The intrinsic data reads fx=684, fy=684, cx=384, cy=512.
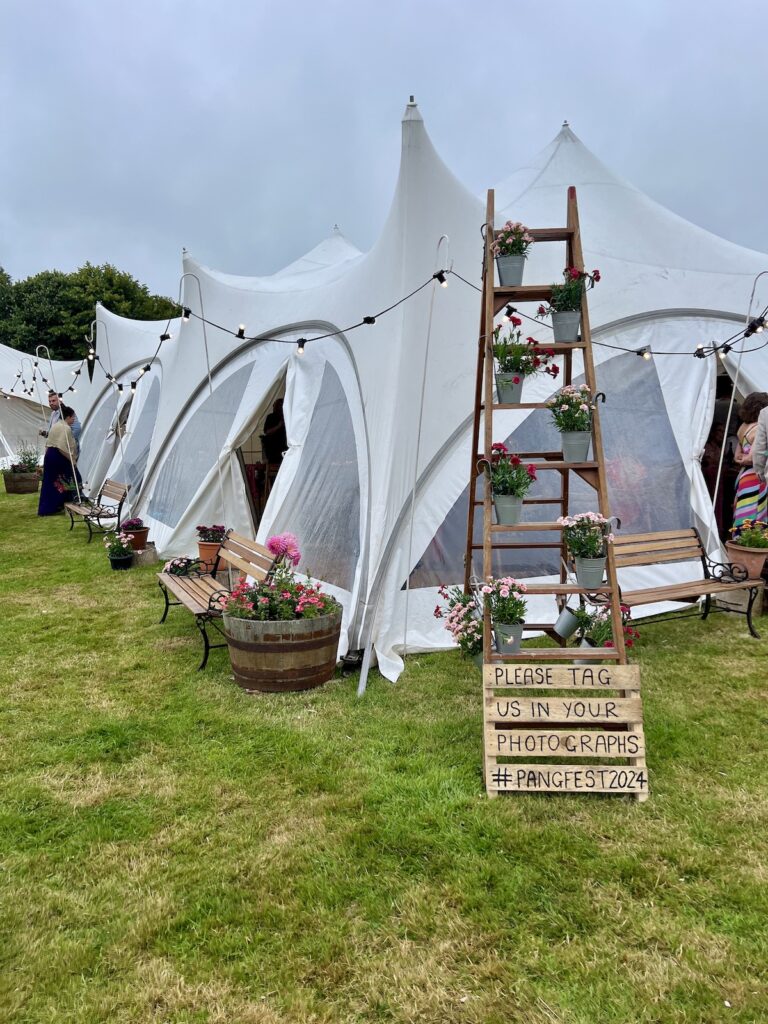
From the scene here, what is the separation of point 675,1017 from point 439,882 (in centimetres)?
82

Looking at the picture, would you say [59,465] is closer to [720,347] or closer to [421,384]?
[421,384]

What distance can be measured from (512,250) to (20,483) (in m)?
14.9

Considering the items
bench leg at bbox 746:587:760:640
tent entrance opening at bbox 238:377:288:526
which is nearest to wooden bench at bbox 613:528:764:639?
bench leg at bbox 746:587:760:640

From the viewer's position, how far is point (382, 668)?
14.5 feet

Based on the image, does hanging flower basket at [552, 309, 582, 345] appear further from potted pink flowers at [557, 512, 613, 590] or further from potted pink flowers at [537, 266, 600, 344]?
potted pink flowers at [557, 512, 613, 590]

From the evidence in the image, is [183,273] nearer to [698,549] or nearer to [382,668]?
[382,668]

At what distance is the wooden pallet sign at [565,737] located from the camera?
2.95m

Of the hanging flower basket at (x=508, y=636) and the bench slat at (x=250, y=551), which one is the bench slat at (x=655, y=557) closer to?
the hanging flower basket at (x=508, y=636)

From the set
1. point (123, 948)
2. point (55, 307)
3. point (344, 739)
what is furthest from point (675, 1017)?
point (55, 307)

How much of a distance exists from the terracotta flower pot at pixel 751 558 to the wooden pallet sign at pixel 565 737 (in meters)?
→ 2.65

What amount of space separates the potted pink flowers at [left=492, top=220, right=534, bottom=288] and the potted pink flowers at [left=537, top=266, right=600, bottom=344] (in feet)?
0.77

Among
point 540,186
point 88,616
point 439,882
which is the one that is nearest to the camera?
point 439,882

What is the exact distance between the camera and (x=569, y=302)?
3697 millimetres

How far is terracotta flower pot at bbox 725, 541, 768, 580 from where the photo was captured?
5.26m
